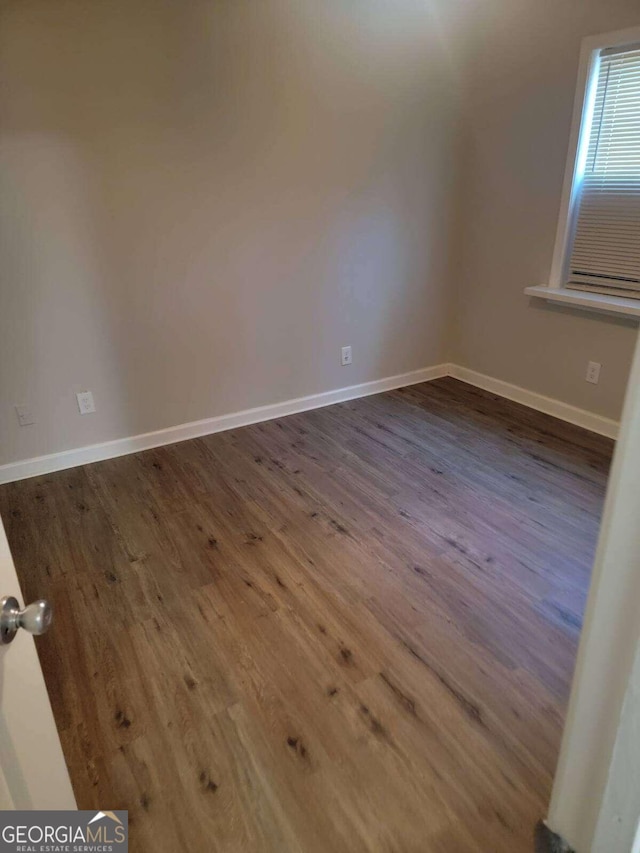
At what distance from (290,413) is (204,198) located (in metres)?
1.37

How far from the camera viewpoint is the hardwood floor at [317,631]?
1316mm

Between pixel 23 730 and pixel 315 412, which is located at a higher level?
pixel 23 730

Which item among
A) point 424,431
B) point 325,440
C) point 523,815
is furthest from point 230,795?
point 424,431

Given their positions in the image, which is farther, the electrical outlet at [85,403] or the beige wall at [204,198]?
the electrical outlet at [85,403]

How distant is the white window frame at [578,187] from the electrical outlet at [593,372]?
33 centimetres

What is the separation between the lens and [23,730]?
78 cm

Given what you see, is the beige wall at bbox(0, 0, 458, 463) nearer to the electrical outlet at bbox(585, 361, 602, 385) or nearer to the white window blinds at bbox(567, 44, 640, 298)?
the white window blinds at bbox(567, 44, 640, 298)

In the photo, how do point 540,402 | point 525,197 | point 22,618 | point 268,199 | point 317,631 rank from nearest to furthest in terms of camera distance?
point 22,618
point 317,631
point 268,199
point 525,197
point 540,402

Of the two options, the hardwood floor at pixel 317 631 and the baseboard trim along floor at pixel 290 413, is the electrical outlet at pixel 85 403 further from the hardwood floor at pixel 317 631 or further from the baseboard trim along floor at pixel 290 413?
the hardwood floor at pixel 317 631

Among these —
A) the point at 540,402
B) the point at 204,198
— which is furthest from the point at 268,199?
the point at 540,402

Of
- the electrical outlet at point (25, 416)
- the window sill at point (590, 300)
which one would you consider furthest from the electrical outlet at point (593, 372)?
the electrical outlet at point (25, 416)

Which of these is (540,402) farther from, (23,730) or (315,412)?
(23,730)

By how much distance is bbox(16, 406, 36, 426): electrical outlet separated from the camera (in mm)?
2733

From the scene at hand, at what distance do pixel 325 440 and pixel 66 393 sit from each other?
142cm
